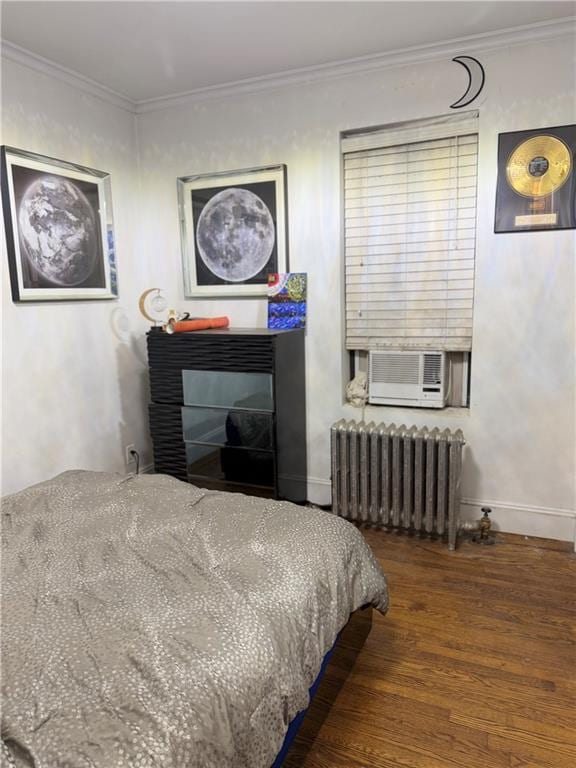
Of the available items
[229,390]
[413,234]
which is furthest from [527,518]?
[229,390]

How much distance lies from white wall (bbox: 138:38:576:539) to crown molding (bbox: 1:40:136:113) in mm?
196

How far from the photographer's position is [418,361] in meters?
3.02

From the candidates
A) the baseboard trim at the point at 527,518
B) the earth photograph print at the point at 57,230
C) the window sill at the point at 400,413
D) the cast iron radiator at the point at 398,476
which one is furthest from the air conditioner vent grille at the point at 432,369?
the earth photograph print at the point at 57,230

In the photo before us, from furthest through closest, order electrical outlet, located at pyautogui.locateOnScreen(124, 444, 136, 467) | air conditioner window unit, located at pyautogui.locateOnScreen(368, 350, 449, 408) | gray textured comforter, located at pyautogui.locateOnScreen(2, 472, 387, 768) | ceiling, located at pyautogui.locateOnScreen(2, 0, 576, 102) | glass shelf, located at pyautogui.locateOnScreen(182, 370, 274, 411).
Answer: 1. electrical outlet, located at pyautogui.locateOnScreen(124, 444, 136, 467)
2. air conditioner window unit, located at pyautogui.locateOnScreen(368, 350, 449, 408)
3. glass shelf, located at pyautogui.locateOnScreen(182, 370, 274, 411)
4. ceiling, located at pyautogui.locateOnScreen(2, 0, 576, 102)
5. gray textured comforter, located at pyautogui.locateOnScreen(2, 472, 387, 768)

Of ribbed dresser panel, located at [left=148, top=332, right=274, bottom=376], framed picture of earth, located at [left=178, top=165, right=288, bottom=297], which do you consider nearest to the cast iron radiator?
ribbed dresser panel, located at [left=148, top=332, right=274, bottom=376]

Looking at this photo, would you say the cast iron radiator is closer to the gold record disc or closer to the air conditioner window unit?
the air conditioner window unit

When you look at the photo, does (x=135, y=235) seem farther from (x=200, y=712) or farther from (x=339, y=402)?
(x=200, y=712)

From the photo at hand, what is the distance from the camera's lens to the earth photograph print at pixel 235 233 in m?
3.17

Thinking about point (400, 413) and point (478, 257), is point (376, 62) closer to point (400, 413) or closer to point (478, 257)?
point (478, 257)

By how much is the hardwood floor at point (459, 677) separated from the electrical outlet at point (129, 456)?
1.80 m

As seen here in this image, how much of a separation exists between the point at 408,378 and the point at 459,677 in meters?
1.61

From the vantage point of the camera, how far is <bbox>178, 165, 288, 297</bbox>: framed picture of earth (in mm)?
3148

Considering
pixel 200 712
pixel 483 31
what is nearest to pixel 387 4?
pixel 483 31

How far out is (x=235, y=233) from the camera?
3266mm
